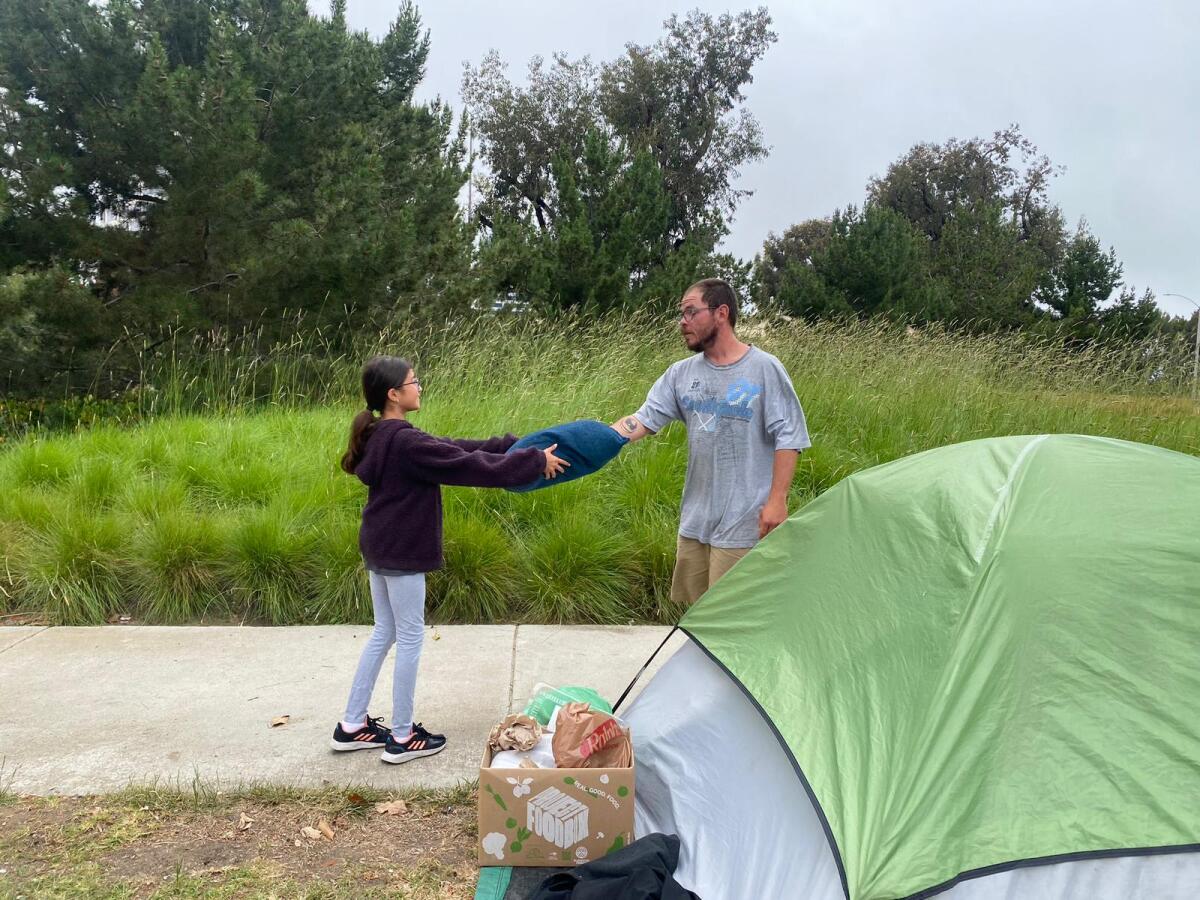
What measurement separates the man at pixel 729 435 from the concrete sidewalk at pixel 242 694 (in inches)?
48.5

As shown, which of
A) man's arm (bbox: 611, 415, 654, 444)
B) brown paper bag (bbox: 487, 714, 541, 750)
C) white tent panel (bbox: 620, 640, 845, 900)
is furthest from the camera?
man's arm (bbox: 611, 415, 654, 444)

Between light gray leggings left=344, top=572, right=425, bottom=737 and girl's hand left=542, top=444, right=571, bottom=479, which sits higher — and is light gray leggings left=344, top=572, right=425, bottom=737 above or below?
below

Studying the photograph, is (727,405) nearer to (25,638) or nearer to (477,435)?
(477,435)

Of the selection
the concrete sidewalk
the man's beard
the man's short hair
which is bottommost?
the concrete sidewalk

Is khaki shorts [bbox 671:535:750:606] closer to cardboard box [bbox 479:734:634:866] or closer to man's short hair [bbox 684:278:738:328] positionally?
man's short hair [bbox 684:278:738:328]

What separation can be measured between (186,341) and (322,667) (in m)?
8.00

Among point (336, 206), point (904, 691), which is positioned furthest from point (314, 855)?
point (336, 206)

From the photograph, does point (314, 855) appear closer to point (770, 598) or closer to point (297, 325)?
point (770, 598)

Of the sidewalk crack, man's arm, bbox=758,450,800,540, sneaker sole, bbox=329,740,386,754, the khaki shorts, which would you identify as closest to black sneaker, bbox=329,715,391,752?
sneaker sole, bbox=329,740,386,754

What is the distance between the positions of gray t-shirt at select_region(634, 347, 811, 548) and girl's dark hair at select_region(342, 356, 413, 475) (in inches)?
47.4

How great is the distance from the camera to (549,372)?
849 centimetres

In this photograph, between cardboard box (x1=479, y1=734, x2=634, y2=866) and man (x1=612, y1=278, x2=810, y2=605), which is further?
man (x1=612, y1=278, x2=810, y2=605)

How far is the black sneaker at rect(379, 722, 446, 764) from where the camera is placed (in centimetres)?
364

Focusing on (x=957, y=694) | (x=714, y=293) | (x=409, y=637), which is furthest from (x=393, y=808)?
(x=714, y=293)
